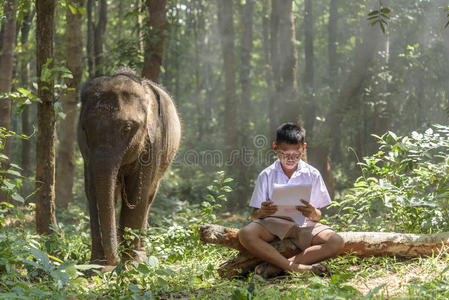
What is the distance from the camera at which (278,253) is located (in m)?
5.05

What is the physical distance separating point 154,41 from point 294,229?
19.5 ft

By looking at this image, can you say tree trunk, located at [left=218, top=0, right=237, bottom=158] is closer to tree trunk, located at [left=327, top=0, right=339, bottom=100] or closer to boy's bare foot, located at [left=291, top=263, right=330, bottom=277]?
tree trunk, located at [left=327, top=0, right=339, bottom=100]

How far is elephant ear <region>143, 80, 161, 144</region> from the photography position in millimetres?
6520

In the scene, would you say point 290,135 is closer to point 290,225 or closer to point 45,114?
point 290,225

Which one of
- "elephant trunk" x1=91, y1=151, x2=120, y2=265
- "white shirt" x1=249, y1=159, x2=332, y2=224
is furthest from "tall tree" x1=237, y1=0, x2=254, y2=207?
"white shirt" x1=249, y1=159, x2=332, y2=224

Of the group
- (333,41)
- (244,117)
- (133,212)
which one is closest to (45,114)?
(133,212)

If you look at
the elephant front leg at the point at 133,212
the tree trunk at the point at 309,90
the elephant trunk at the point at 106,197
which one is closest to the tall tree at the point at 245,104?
the tree trunk at the point at 309,90

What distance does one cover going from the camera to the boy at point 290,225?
16.5 ft

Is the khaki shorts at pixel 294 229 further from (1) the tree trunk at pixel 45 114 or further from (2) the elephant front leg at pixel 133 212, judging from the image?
(1) the tree trunk at pixel 45 114

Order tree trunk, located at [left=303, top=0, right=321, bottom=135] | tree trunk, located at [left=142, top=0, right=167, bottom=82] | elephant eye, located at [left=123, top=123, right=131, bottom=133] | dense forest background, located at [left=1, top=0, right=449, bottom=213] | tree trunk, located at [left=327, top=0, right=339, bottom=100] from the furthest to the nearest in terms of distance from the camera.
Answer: tree trunk, located at [left=327, top=0, right=339, bottom=100], tree trunk, located at [left=303, top=0, right=321, bottom=135], dense forest background, located at [left=1, top=0, right=449, bottom=213], tree trunk, located at [left=142, top=0, right=167, bottom=82], elephant eye, located at [left=123, top=123, right=131, bottom=133]

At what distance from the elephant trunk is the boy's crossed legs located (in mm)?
1344

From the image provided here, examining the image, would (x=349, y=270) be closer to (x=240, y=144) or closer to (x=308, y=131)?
(x=308, y=131)

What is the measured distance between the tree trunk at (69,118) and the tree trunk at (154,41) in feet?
4.04

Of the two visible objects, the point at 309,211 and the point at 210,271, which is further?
the point at 210,271
